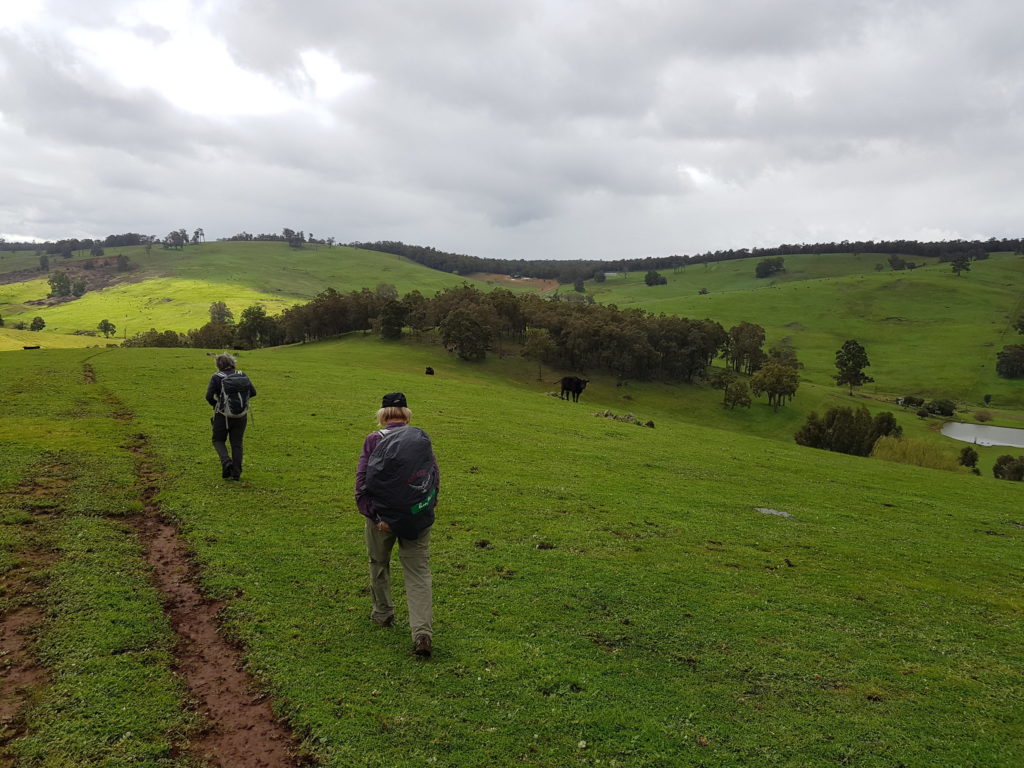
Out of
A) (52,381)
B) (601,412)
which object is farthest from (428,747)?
(601,412)

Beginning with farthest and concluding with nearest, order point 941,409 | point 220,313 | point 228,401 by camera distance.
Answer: point 220,313, point 941,409, point 228,401

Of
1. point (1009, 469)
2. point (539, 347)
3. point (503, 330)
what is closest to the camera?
point (1009, 469)

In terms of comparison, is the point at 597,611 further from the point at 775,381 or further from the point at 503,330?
the point at 775,381

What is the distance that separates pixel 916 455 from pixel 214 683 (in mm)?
57494

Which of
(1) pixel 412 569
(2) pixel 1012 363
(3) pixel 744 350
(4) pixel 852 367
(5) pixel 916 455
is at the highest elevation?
(1) pixel 412 569

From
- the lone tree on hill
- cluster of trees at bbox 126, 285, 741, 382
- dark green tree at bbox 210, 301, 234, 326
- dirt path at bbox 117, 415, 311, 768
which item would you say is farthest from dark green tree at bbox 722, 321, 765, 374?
dark green tree at bbox 210, 301, 234, 326

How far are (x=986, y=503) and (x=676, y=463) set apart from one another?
14647 millimetres

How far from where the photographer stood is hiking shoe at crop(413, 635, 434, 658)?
8500 millimetres

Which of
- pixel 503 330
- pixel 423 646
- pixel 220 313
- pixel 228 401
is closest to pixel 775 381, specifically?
pixel 503 330

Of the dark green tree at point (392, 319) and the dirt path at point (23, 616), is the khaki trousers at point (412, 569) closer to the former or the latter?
the dirt path at point (23, 616)

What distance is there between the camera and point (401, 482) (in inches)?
334

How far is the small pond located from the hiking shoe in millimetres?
122685

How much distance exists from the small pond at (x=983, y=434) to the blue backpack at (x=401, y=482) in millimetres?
122861

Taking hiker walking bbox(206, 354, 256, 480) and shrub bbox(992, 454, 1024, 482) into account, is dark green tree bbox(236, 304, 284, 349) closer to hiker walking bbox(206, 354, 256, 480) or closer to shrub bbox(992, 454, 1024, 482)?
hiker walking bbox(206, 354, 256, 480)
